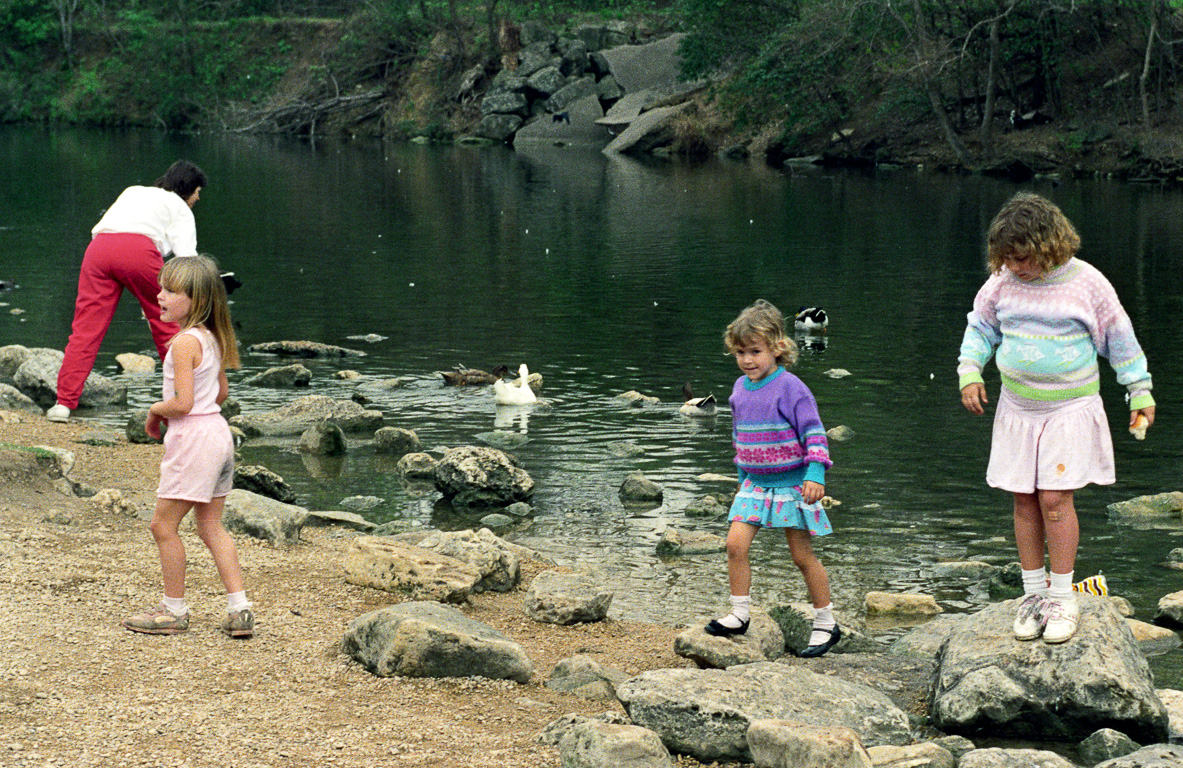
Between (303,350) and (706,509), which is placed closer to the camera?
(706,509)

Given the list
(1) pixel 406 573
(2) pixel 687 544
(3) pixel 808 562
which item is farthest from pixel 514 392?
(3) pixel 808 562

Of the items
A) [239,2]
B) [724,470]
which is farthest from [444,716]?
[239,2]

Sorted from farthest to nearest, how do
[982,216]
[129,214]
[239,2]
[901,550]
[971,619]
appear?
[239,2], [982,216], [129,214], [901,550], [971,619]

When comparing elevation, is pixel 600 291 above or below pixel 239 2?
below

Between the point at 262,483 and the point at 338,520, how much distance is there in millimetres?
837

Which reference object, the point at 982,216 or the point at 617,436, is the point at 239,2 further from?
the point at 617,436

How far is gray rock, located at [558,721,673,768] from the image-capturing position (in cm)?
485

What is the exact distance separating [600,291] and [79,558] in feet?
44.5

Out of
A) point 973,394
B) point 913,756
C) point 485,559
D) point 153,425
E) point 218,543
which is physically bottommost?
point 913,756

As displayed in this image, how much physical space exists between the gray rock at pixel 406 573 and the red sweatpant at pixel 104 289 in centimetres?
377

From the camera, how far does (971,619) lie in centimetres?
641

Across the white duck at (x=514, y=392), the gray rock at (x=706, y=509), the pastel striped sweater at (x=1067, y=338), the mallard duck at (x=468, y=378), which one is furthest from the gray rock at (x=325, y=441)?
the pastel striped sweater at (x=1067, y=338)

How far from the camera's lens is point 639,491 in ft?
33.7

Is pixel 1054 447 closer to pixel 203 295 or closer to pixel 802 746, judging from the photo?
pixel 802 746
